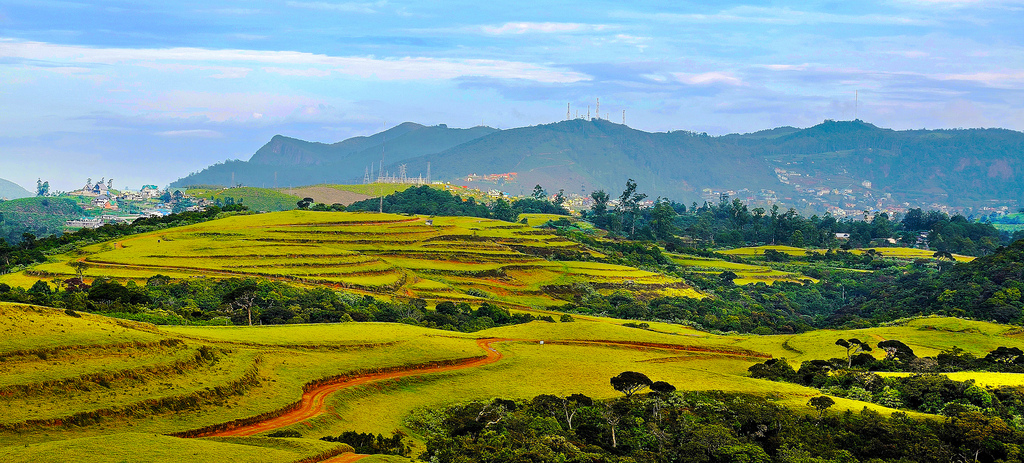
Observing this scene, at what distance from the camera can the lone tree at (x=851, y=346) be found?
48700 mm

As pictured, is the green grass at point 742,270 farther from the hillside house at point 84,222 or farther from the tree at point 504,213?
the hillside house at point 84,222

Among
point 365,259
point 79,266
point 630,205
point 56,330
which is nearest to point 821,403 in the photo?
point 56,330

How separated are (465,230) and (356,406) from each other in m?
84.2

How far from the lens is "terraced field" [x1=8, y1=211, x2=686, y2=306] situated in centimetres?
7694

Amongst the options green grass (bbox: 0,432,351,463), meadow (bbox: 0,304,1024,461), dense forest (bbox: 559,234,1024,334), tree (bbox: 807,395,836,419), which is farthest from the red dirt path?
dense forest (bbox: 559,234,1024,334)

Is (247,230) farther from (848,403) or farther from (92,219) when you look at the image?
(92,219)

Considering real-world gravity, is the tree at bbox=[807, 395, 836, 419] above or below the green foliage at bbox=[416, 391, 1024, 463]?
above

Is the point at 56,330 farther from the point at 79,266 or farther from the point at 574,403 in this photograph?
the point at 79,266

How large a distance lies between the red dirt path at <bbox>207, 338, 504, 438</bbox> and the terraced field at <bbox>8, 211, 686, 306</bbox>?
34.5 metres

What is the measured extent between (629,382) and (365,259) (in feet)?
184

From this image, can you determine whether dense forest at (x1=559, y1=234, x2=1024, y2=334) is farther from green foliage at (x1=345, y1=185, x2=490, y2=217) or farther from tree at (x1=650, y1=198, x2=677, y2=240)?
green foliage at (x1=345, y1=185, x2=490, y2=217)

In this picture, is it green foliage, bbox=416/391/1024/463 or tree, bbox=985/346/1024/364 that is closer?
green foliage, bbox=416/391/1024/463

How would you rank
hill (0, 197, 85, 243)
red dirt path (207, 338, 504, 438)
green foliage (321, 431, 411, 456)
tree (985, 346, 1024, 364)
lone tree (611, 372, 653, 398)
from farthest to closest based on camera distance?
hill (0, 197, 85, 243)
tree (985, 346, 1024, 364)
lone tree (611, 372, 653, 398)
red dirt path (207, 338, 504, 438)
green foliage (321, 431, 411, 456)

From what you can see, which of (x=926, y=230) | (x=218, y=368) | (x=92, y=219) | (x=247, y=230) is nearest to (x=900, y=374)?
(x=218, y=368)
